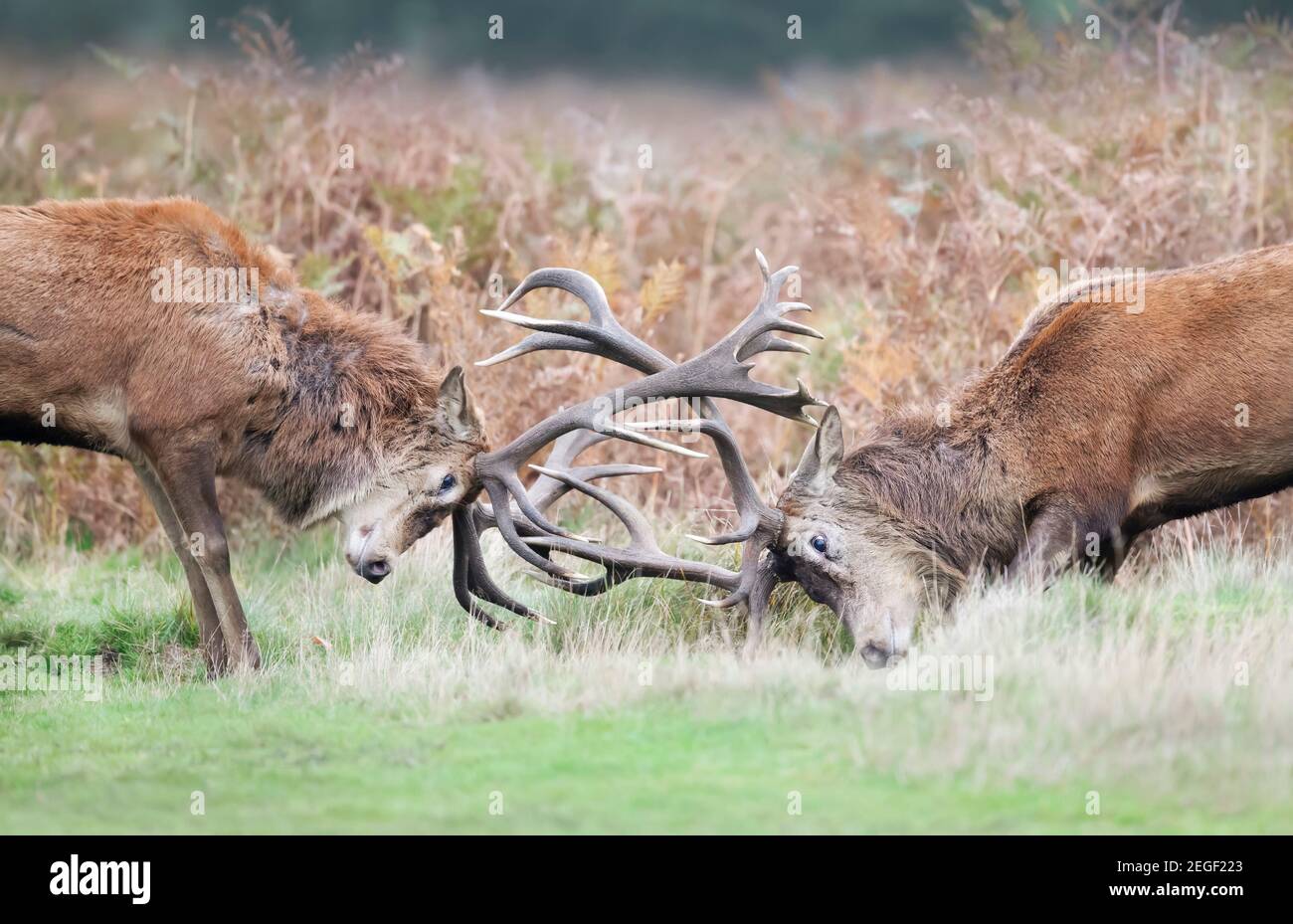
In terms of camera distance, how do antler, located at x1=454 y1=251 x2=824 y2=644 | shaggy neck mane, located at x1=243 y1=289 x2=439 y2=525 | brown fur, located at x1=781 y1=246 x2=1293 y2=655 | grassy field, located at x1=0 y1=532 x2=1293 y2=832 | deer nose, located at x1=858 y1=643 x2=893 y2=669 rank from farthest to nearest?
shaggy neck mane, located at x1=243 y1=289 x2=439 y2=525, antler, located at x1=454 y1=251 x2=824 y2=644, brown fur, located at x1=781 y1=246 x2=1293 y2=655, deer nose, located at x1=858 y1=643 x2=893 y2=669, grassy field, located at x1=0 y1=532 x2=1293 y2=832

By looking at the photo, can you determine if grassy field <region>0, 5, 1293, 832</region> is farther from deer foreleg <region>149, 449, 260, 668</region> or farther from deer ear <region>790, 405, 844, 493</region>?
deer ear <region>790, 405, 844, 493</region>

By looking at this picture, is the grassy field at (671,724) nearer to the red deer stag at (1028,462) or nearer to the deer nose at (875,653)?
the deer nose at (875,653)

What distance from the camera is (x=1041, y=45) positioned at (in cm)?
1616

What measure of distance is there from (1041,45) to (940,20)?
35.2 feet

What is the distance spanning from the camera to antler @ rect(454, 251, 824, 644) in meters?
8.83

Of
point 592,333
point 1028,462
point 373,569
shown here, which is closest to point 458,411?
point 592,333

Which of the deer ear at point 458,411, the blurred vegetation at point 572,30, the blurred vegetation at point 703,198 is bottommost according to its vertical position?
the deer ear at point 458,411

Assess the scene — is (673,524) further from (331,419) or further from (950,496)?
(331,419)

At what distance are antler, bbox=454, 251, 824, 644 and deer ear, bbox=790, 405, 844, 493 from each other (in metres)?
0.20

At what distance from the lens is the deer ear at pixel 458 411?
893 centimetres

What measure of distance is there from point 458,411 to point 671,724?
270 cm

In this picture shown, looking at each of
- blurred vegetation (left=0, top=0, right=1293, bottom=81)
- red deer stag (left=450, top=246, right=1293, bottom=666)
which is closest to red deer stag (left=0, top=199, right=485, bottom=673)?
red deer stag (left=450, top=246, right=1293, bottom=666)

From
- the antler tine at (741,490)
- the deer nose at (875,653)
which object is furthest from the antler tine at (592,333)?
the deer nose at (875,653)

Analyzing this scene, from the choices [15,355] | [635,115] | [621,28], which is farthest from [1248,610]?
[621,28]
